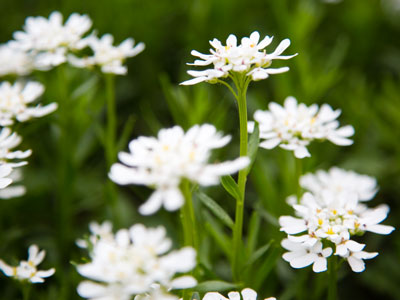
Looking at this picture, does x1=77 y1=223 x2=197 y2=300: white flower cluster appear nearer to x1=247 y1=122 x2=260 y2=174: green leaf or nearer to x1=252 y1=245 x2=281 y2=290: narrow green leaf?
x1=247 y1=122 x2=260 y2=174: green leaf

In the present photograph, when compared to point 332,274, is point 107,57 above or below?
above

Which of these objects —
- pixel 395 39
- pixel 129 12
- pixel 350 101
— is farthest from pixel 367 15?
pixel 129 12

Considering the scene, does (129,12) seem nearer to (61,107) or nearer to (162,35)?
(162,35)

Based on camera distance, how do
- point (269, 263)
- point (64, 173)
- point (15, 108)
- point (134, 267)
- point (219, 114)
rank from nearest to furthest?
point (134, 267)
point (269, 263)
point (15, 108)
point (219, 114)
point (64, 173)

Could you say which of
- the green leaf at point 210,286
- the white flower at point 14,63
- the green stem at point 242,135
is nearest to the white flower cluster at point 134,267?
the green leaf at point 210,286

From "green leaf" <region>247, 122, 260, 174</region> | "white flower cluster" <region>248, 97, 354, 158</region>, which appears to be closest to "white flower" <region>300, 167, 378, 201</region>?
"white flower cluster" <region>248, 97, 354, 158</region>

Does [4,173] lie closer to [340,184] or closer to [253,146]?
[253,146]

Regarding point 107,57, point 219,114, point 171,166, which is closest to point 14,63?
point 107,57
